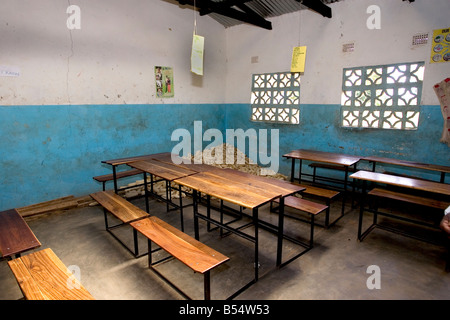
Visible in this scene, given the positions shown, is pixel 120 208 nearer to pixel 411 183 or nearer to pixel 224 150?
pixel 411 183

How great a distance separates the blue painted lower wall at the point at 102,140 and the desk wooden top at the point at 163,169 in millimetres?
1226

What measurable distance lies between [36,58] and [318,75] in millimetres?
4404

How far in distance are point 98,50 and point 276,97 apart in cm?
331

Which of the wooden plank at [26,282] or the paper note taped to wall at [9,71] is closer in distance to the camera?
the wooden plank at [26,282]

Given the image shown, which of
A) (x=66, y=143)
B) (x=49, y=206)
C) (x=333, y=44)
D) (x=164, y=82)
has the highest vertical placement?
(x=333, y=44)

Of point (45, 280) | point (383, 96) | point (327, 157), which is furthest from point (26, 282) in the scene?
point (383, 96)

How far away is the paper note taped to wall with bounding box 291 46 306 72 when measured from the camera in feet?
15.8

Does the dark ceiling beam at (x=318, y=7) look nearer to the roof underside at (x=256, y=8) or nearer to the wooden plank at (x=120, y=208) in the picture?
the roof underside at (x=256, y=8)

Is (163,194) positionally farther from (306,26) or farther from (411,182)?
(306,26)

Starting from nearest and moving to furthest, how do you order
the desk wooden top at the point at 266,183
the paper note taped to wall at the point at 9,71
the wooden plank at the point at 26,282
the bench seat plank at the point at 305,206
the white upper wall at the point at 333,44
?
the wooden plank at the point at 26,282
the desk wooden top at the point at 266,183
the bench seat plank at the point at 305,206
the paper note taped to wall at the point at 9,71
the white upper wall at the point at 333,44

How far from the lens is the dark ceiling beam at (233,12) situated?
13.9 ft

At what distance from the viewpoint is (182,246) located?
2145 millimetres

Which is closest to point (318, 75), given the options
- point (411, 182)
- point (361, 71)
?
point (361, 71)

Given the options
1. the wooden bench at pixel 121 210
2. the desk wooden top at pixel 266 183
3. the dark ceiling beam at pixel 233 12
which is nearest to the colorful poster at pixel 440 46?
the dark ceiling beam at pixel 233 12
